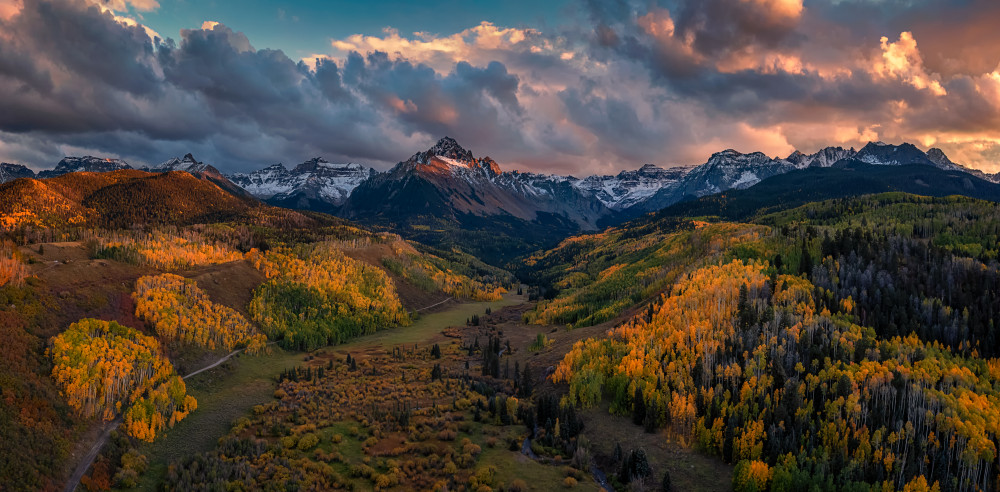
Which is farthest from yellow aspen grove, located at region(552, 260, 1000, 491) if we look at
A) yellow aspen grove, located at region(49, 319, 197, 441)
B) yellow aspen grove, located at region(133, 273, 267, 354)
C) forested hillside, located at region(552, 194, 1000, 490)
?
yellow aspen grove, located at region(133, 273, 267, 354)

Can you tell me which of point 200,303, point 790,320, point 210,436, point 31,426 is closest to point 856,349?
point 790,320

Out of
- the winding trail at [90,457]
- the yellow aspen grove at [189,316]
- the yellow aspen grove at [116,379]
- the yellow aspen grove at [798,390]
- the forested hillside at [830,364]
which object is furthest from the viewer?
the yellow aspen grove at [189,316]

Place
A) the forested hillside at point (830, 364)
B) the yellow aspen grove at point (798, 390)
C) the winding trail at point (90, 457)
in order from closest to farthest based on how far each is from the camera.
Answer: the winding trail at point (90, 457) < the yellow aspen grove at point (798, 390) < the forested hillside at point (830, 364)

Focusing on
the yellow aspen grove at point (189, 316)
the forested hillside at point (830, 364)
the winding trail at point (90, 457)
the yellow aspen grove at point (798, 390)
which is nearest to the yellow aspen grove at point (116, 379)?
the winding trail at point (90, 457)

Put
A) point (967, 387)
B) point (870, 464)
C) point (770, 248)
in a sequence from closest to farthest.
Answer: point (870, 464) → point (967, 387) → point (770, 248)

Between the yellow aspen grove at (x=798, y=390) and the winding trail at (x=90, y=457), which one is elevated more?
the yellow aspen grove at (x=798, y=390)

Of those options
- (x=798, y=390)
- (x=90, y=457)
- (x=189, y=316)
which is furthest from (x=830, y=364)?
(x=189, y=316)

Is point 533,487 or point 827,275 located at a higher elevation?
point 827,275

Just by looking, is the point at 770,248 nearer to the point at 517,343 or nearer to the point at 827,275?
the point at 827,275

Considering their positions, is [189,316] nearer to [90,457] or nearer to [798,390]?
[90,457]

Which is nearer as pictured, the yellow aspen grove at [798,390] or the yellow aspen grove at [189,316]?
the yellow aspen grove at [798,390]

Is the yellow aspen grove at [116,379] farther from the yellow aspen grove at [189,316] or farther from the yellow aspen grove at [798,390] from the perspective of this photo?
the yellow aspen grove at [798,390]
